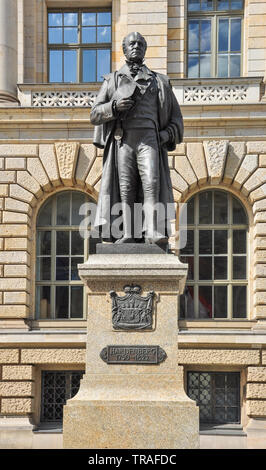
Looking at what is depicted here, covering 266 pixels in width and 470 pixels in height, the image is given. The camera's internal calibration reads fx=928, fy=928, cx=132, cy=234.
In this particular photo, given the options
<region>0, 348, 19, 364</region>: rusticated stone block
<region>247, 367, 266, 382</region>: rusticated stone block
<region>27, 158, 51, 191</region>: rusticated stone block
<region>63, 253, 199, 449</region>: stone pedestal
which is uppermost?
<region>27, 158, 51, 191</region>: rusticated stone block

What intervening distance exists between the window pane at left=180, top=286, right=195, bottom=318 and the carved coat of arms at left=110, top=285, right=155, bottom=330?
38.8ft

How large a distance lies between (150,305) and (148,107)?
2.83 meters

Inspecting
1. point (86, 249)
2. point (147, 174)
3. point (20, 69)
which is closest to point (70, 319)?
point (86, 249)

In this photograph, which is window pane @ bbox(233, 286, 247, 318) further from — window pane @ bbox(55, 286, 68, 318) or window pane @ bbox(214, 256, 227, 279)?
window pane @ bbox(55, 286, 68, 318)

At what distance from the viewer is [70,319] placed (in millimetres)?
24000

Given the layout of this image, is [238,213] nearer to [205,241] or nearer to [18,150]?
[205,241]

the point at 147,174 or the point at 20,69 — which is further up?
the point at 20,69

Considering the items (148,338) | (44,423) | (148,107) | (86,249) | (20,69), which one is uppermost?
(20,69)

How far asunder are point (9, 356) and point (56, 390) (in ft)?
4.92

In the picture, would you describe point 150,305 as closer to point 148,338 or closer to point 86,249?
point 148,338

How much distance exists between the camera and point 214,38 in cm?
2527

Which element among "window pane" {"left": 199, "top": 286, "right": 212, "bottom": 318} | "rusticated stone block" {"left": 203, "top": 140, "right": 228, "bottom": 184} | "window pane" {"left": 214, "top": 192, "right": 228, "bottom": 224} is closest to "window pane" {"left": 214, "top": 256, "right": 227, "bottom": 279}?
"window pane" {"left": 199, "top": 286, "right": 212, "bottom": 318}

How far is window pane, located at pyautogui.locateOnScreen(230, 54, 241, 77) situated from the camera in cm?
2511
